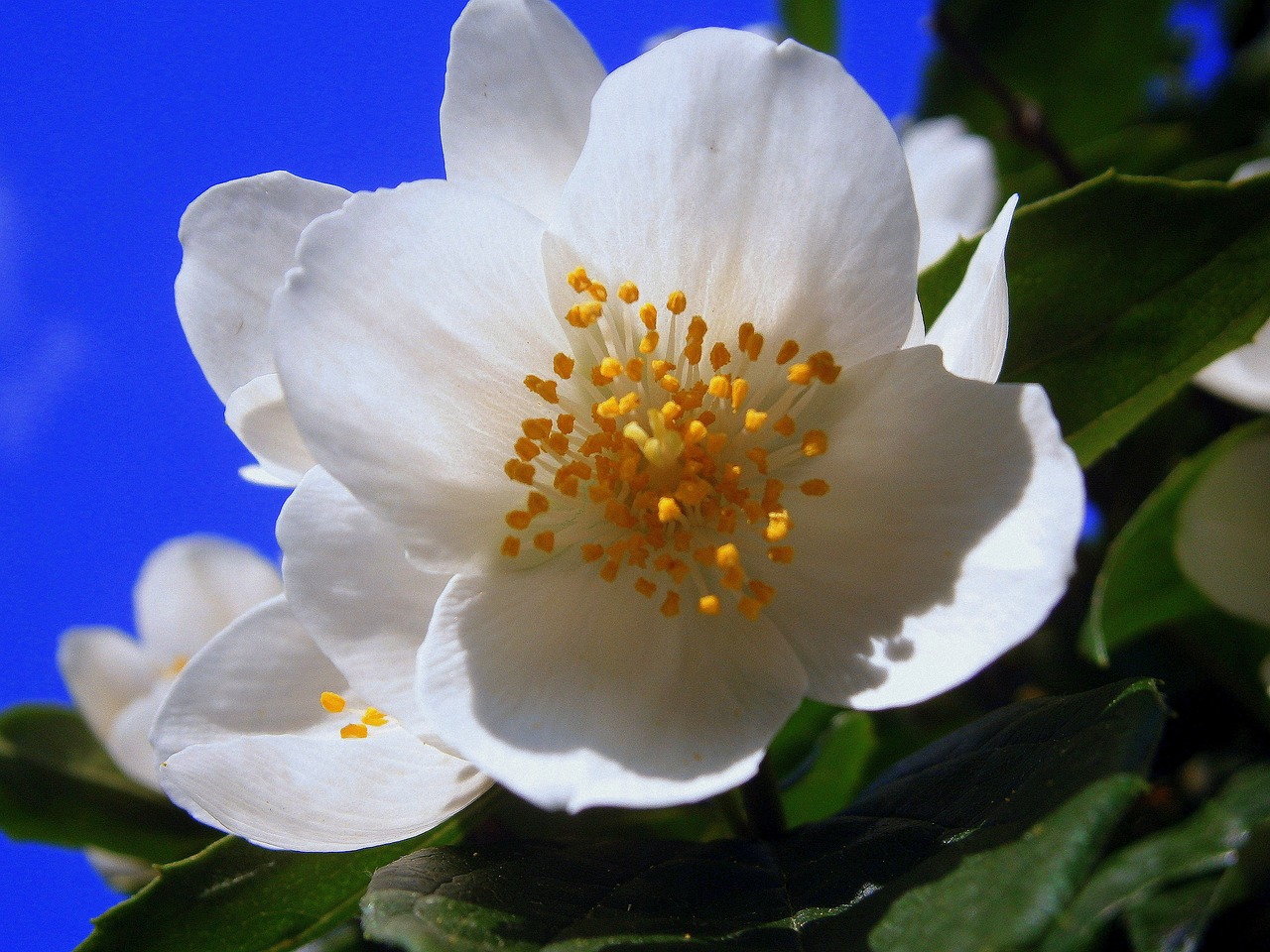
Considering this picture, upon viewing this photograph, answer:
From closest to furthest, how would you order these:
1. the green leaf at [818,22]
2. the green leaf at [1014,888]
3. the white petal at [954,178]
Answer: the green leaf at [1014,888] < the white petal at [954,178] < the green leaf at [818,22]

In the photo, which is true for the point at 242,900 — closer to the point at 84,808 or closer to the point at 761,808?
the point at 761,808

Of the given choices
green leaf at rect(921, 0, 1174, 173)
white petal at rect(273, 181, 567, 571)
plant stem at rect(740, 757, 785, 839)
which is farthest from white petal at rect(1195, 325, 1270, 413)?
green leaf at rect(921, 0, 1174, 173)

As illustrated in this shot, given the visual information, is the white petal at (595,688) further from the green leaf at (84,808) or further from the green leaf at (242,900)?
the green leaf at (84,808)

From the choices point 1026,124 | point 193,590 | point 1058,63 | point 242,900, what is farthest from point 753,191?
point 1058,63

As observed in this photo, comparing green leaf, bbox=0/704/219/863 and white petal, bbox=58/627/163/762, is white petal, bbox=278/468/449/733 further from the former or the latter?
white petal, bbox=58/627/163/762

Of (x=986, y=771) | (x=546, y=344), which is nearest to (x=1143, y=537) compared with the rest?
(x=986, y=771)

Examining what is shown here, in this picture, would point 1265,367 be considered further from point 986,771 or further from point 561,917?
point 561,917

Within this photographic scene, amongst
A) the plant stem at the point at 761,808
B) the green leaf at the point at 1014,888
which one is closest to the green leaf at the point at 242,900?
the plant stem at the point at 761,808
